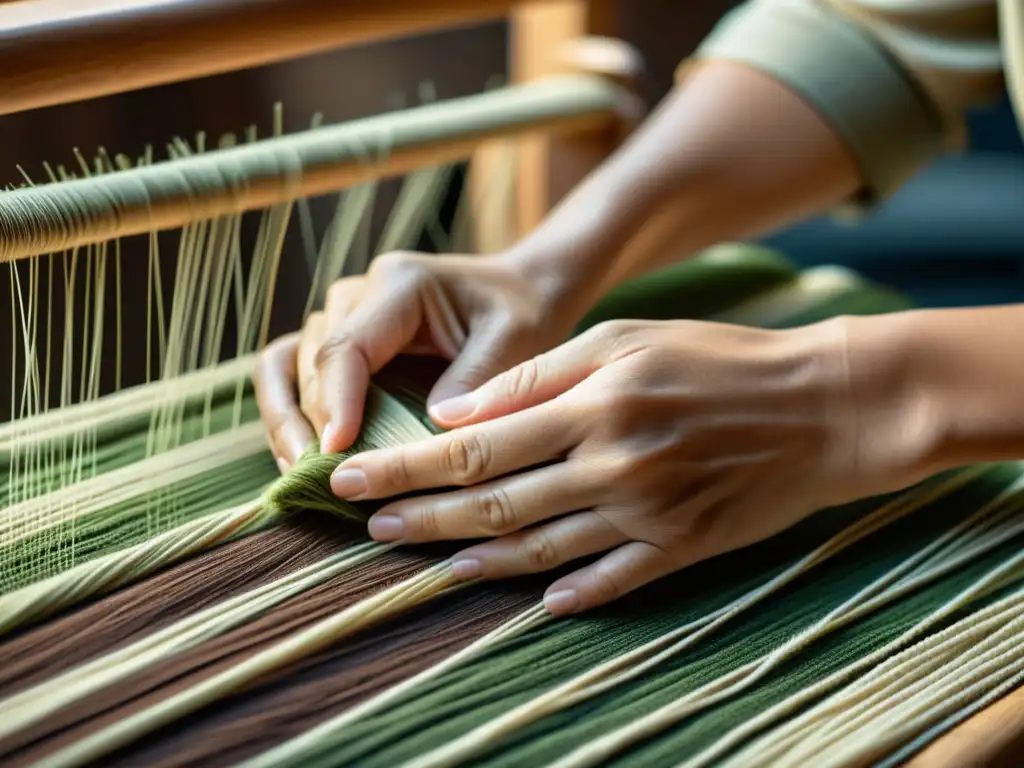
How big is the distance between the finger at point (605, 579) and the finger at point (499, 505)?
4 cm

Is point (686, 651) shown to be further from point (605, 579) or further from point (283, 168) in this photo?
point (283, 168)

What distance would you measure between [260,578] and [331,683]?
0.09m

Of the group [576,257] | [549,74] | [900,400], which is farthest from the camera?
[549,74]

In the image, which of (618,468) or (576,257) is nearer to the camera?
(618,468)

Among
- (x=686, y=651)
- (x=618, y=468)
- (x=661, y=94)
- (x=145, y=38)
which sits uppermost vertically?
(x=145, y=38)

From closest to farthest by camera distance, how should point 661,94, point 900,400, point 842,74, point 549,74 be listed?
point 900,400
point 842,74
point 549,74
point 661,94

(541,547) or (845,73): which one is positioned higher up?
(845,73)

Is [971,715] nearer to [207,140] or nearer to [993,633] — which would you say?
[993,633]

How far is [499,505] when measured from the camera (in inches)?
26.7

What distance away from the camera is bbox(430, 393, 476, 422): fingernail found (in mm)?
712

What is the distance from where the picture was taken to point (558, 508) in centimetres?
68

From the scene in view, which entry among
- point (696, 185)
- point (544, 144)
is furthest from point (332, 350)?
point (544, 144)

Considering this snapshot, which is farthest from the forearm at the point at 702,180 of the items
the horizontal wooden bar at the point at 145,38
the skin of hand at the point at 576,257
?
the horizontal wooden bar at the point at 145,38

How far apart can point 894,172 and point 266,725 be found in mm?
711
